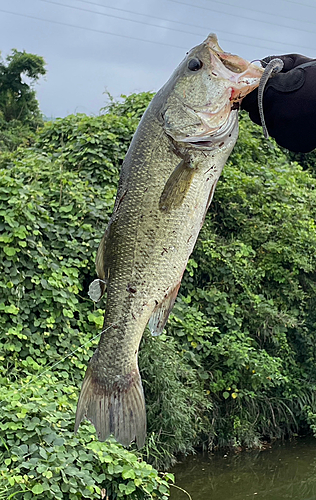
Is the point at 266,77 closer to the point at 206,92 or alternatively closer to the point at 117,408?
the point at 206,92

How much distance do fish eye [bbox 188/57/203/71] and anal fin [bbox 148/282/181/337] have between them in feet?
1.80

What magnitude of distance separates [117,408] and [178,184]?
1.97ft

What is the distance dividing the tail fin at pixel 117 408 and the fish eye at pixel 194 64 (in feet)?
2.64

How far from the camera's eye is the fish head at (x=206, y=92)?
1.61 m

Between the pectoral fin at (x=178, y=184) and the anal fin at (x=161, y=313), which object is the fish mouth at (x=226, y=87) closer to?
the pectoral fin at (x=178, y=184)

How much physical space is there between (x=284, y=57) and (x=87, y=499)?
8.17 feet

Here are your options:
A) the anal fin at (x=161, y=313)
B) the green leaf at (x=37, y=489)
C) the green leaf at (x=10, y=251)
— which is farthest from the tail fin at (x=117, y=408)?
the green leaf at (x=10, y=251)

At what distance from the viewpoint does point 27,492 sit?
305 cm

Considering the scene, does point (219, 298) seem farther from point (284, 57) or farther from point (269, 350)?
point (284, 57)

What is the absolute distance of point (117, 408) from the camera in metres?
1.73

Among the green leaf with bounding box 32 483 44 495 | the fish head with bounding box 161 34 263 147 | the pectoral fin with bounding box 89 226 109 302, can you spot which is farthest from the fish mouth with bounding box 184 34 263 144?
the green leaf with bounding box 32 483 44 495

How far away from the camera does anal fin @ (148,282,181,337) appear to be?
1.73 metres

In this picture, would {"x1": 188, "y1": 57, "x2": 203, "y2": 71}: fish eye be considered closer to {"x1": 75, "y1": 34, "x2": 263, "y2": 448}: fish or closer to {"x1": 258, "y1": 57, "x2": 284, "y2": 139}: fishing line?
{"x1": 75, "y1": 34, "x2": 263, "y2": 448}: fish

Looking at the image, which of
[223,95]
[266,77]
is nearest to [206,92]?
[223,95]
